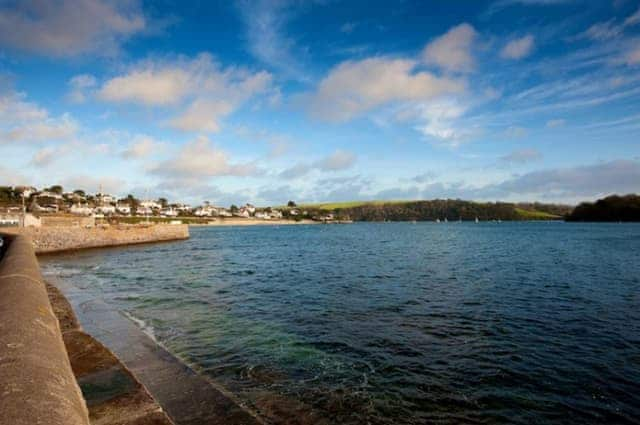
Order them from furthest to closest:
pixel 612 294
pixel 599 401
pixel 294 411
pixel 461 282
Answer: pixel 461 282 < pixel 612 294 < pixel 599 401 < pixel 294 411

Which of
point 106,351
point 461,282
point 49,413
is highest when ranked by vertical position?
point 49,413

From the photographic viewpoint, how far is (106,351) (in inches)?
302

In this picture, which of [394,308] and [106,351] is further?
[394,308]

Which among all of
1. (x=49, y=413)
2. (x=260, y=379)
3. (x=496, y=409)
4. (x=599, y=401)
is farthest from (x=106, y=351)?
(x=599, y=401)

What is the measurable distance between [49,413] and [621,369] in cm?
1289

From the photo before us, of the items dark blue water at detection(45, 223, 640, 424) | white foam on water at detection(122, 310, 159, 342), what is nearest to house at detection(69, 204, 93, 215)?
dark blue water at detection(45, 223, 640, 424)

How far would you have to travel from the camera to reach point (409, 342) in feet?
39.9

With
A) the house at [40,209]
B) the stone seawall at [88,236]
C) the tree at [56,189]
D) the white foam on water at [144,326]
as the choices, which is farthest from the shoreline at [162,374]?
the tree at [56,189]

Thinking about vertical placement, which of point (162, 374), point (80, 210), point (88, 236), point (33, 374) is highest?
point (80, 210)

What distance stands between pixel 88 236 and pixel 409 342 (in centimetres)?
5465

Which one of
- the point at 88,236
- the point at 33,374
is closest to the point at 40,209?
the point at 88,236

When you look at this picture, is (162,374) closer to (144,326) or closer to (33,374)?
(144,326)

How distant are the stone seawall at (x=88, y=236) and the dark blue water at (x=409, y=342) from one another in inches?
993

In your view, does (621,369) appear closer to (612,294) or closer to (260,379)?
(260,379)
